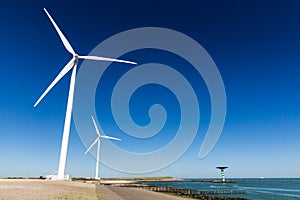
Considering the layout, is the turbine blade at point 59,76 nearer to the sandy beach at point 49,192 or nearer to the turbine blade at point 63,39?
the turbine blade at point 63,39

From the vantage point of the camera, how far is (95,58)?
53.6 metres

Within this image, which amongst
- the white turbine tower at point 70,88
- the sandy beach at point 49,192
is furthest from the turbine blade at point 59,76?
the sandy beach at point 49,192

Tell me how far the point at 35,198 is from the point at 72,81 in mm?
29702

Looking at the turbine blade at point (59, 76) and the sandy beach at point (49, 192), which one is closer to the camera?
the sandy beach at point (49, 192)

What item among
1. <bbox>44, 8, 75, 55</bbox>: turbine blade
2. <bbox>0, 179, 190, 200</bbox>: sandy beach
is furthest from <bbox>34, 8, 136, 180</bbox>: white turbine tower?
→ <bbox>0, 179, 190, 200</bbox>: sandy beach

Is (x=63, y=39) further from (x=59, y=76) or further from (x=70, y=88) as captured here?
(x=70, y=88)

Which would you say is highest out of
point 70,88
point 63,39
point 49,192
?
point 63,39

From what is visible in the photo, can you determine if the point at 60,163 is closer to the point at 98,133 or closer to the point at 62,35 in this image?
the point at 62,35

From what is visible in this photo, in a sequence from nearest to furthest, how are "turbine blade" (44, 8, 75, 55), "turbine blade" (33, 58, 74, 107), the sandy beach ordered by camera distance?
the sandy beach
"turbine blade" (33, 58, 74, 107)
"turbine blade" (44, 8, 75, 55)

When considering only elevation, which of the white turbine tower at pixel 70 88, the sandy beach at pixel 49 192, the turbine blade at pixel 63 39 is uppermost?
the turbine blade at pixel 63 39

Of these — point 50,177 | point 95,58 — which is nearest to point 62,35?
point 95,58

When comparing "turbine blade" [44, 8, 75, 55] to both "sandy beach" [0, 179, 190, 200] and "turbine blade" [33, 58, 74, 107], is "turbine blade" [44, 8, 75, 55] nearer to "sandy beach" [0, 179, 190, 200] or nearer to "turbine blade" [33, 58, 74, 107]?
"turbine blade" [33, 58, 74, 107]

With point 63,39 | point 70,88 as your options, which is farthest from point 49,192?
point 63,39

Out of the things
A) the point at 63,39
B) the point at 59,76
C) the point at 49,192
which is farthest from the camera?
the point at 63,39
